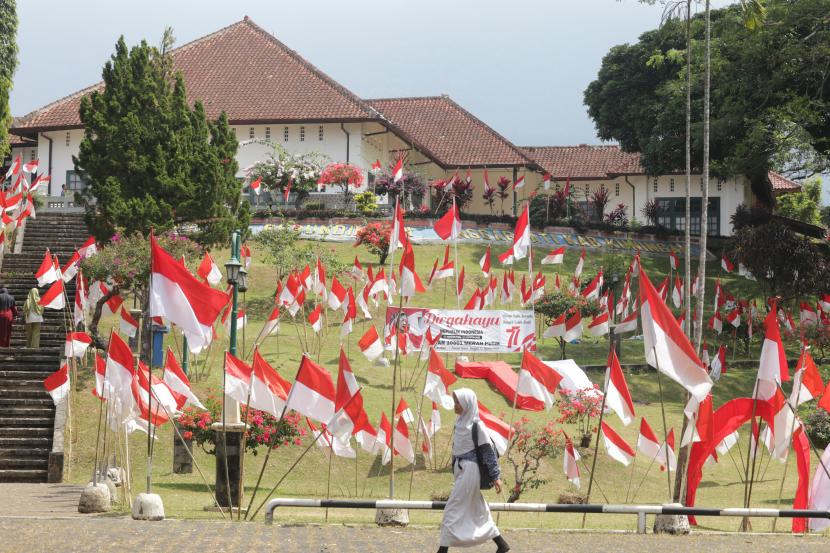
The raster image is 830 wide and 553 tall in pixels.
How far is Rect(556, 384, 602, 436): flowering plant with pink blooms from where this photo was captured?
23372mm

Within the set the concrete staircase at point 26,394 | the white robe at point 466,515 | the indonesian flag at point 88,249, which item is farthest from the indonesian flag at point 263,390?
the indonesian flag at point 88,249

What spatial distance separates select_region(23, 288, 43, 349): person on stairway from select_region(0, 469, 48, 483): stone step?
5.66 meters

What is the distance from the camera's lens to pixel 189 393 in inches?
690

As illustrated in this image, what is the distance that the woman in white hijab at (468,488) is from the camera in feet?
32.4

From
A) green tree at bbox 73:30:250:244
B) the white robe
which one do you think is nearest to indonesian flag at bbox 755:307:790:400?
the white robe

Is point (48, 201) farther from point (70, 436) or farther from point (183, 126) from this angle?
point (70, 436)

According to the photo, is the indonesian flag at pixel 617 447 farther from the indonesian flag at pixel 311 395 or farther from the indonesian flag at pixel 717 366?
the indonesian flag at pixel 717 366

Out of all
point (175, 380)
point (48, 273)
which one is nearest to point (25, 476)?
point (175, 380)

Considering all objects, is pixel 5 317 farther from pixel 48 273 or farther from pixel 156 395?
pixel 156 395

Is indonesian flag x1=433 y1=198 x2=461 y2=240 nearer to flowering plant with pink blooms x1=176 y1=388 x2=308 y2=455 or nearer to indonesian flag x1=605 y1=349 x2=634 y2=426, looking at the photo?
flowering plant with pink blooms x1=176 y1=388 x2=308 y2=455

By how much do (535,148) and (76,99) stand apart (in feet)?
91.2

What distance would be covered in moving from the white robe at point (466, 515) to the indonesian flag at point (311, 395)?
4.42 meters

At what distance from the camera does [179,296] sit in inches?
535

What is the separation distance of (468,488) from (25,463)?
13.2 meters
